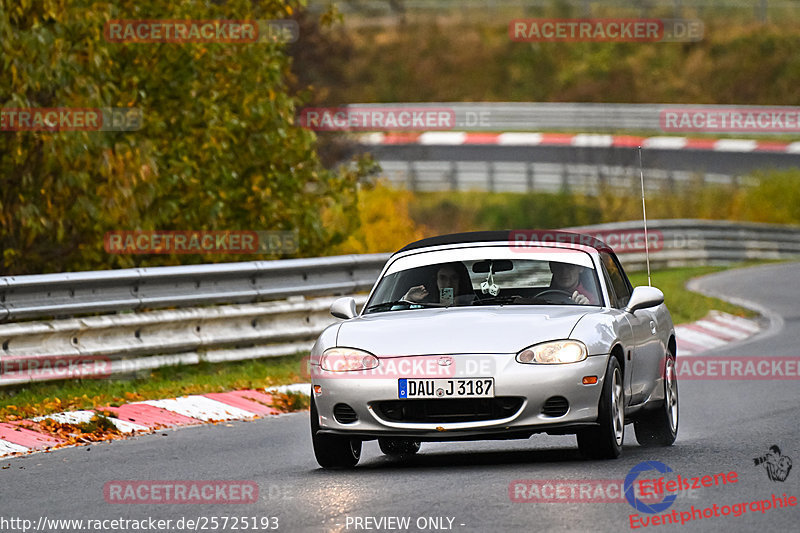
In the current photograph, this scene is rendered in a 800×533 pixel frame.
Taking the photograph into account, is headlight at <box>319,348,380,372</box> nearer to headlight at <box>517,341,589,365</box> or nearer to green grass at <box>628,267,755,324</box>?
headlight at <box>517,341,589,365</box>

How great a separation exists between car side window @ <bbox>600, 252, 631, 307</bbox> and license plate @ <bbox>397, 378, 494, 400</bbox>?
1.67 meters

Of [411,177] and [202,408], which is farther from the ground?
[202,408]

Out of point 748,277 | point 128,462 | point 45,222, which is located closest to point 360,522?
point 128,462

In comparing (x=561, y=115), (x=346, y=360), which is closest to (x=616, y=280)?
(x=346, y=360)

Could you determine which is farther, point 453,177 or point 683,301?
point 453,177

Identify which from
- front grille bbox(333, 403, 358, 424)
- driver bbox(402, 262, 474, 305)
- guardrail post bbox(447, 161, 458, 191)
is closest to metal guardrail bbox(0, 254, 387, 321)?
driver bbox(402, 262, 474, 305)

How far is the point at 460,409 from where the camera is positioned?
9.13 metres

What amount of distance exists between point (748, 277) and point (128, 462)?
2032 cm

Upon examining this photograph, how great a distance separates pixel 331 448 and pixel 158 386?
15.3ft

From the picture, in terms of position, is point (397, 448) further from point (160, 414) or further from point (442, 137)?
point (442, 137)

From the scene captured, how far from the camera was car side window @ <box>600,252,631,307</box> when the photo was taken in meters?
10.6

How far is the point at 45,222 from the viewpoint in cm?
1614

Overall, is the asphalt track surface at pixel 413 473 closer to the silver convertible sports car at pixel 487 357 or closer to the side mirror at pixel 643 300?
the silver convertible sports car at pixel 487 357

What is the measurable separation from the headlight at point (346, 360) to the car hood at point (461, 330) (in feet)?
0.13
